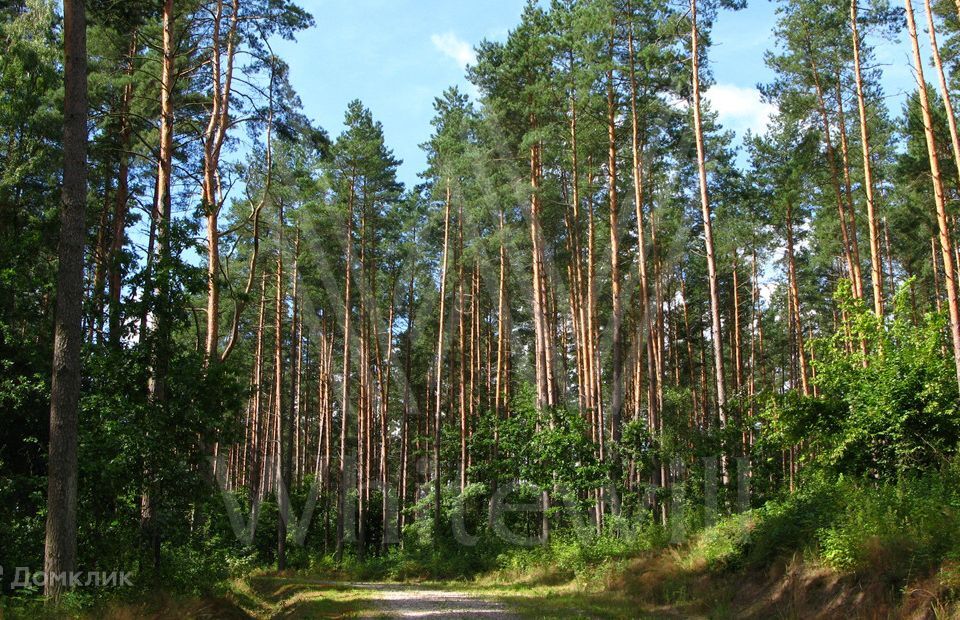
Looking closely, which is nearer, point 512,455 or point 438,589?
point 438,589

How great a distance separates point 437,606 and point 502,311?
16576 mm

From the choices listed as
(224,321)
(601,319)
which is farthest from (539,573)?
(224,321)

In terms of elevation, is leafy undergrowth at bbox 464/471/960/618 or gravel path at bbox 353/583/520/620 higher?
leafy undergrowth at bbox 464/471/960/618

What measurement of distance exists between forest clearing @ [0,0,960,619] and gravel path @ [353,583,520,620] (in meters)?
0.22

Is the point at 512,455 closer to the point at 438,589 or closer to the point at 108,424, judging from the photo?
the point at 438,589

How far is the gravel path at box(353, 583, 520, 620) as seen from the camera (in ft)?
41.5

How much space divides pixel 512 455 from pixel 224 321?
18575mm

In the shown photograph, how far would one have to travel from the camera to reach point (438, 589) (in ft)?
67.3

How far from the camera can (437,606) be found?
14.7 meters

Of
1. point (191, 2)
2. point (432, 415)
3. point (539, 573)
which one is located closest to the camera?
point (191, 2)

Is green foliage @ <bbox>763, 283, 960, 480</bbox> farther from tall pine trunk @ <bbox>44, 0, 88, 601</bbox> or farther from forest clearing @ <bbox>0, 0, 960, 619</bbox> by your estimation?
tall pine trunk @ <bbox>44, 0, 88, 601</bbox>

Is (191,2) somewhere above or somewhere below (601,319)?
above

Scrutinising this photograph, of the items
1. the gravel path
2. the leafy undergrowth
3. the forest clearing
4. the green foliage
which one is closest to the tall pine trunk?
the forest clearing

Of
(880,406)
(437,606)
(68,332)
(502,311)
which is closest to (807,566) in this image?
(880,406)
